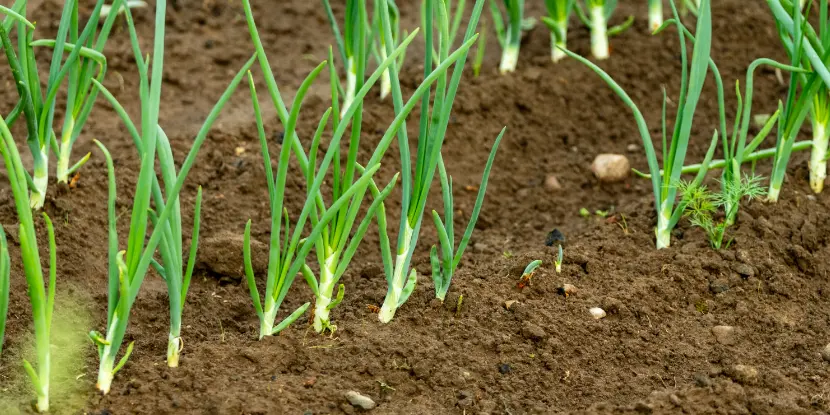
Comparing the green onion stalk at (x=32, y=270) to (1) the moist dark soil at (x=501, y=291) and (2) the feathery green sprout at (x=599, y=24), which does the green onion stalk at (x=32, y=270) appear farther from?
(2) the feathery green sprout at (x=599, y=24)

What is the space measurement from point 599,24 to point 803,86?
1.19 metres

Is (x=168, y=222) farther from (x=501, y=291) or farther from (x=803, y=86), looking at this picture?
(x=803, y=86)

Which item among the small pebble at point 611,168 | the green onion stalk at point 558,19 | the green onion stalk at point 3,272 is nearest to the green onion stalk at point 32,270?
the green onion stalk at point 3,272

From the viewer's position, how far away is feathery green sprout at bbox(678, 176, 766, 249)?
243 centimetres

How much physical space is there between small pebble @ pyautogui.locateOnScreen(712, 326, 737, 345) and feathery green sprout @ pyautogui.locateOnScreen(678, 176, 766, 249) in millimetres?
302

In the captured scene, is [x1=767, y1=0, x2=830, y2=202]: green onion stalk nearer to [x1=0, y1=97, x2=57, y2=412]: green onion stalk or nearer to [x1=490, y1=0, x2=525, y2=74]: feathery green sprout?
[x1=490, y1=0, x2=525, y2=74]: feathery green sprout

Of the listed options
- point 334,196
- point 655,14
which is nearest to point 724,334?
point 334,196

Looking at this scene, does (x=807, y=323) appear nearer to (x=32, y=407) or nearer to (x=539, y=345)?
(x=539, y=345)

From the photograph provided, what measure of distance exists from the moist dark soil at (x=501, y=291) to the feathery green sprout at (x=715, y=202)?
0.05 meters

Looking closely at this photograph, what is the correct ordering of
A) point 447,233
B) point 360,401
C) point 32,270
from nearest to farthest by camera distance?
point 32,270, point 360,401, point 447,233

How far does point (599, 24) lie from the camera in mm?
3605

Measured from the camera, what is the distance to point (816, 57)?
7.79ft

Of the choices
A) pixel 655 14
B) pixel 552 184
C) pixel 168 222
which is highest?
pixel 168 222

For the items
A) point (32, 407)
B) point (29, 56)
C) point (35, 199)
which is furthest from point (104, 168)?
point (32, 407)
